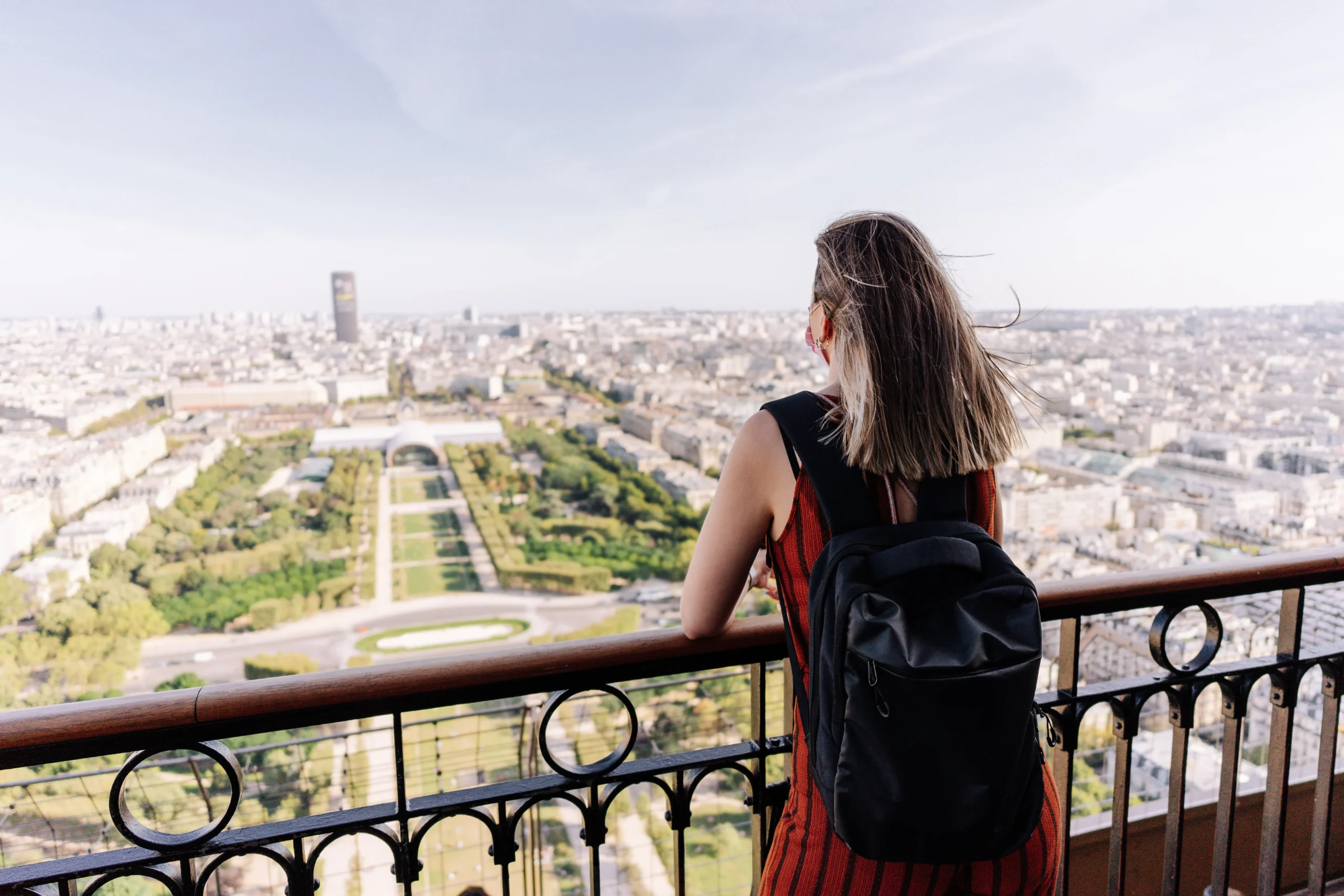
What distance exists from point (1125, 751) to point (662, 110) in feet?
117

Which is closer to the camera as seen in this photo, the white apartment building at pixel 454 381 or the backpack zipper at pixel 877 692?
the backpack zipper at pixel 877 692

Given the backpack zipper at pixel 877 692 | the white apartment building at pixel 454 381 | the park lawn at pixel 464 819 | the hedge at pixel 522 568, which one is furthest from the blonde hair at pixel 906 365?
the white apartment building at pixel 454 381

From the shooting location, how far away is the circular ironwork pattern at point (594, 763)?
2.40ft

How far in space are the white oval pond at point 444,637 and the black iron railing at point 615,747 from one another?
1720 centimetres

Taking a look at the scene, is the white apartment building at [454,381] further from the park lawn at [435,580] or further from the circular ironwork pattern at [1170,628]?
the circular ironwork pattern at [1170,628]

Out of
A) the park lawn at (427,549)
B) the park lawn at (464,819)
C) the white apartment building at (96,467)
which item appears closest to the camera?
→ the park lawn at (464,819)

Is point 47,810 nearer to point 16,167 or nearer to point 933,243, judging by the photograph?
point 933,243

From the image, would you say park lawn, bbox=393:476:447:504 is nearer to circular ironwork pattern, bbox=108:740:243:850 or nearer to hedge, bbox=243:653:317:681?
hedge, bbox=243:653:317:681

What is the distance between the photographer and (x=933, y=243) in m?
0.73

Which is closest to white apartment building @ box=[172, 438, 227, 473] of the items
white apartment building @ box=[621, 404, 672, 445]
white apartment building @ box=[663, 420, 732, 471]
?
white apartment building @ box=[621, 404, 672, 445]

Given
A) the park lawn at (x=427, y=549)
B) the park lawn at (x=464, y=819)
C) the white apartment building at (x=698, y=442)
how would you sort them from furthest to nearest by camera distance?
the white apartment building at (x=698, y=442), the park lawn at (x=427, y=549), the park lawn at (x=464, y=819)

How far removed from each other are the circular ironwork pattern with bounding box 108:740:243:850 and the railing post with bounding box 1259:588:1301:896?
1277mm

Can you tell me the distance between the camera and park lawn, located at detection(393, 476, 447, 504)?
25797mm

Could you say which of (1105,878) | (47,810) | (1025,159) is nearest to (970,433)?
(1105,878)
